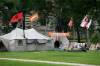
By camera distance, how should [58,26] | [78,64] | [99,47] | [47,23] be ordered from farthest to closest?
[47,23]
[58,26]
[99,47]
[78,64]

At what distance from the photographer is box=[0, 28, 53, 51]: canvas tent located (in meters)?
50.1

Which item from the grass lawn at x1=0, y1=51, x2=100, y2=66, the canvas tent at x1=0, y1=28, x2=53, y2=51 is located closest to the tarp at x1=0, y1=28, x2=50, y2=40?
the canvas tent at x1=0, y1=28, x2=53, y2=51

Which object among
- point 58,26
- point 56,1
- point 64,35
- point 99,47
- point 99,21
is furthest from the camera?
point 58,26

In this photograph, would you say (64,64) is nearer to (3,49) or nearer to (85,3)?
(85,3)

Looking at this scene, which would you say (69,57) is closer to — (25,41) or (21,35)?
(25,41)

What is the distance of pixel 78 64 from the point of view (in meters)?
26.5

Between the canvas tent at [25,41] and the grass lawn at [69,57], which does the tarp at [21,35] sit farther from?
the grass lawn at [69,57]

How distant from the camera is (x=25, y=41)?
166 ft

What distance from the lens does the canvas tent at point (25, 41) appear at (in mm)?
50125

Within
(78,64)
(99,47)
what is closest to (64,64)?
(78,64)

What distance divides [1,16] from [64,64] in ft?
140

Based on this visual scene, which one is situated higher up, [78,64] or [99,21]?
[99,21]

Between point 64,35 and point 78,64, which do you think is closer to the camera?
point 78,64

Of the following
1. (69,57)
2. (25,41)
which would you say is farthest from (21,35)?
(69,57)
